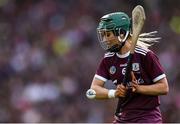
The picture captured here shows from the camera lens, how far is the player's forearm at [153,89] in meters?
7.60

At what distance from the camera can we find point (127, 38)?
7891 millimetres

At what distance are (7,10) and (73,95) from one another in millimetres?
3669

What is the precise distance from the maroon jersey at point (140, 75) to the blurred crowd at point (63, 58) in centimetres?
562

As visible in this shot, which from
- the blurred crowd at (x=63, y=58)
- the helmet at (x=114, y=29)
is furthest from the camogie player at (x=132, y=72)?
the blurred crowd at (x=63, y=58)

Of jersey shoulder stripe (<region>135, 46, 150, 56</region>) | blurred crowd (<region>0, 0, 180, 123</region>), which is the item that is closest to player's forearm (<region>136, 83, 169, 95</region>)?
jersey shoulder stripe (<region>135, 46, 150, 56</region>)

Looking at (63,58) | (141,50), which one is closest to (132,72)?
(141,50)

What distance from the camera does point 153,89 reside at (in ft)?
25.1

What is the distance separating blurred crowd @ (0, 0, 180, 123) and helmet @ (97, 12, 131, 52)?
18.9 feet

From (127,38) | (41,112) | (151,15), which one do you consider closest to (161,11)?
(151,15)

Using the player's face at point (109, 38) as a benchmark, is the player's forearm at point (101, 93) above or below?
below

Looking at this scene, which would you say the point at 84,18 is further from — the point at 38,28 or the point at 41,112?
the point at 41,112

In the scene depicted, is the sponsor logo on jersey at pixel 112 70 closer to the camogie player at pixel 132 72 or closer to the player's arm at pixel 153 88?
the camogie player at pixel 132 72

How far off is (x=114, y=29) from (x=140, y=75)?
0.49m

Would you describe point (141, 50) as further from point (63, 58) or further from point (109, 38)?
point (63, 58)
